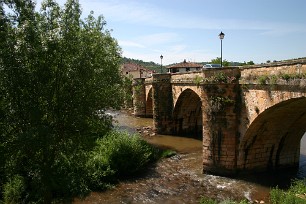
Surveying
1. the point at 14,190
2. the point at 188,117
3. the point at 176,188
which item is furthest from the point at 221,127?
the point at 188,117

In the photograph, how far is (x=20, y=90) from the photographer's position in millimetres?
9523

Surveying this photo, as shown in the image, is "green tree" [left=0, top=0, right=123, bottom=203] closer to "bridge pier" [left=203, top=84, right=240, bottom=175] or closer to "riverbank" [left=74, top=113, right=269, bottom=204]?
"riverbank" [left=74, top=113, right=269, bottom=204]

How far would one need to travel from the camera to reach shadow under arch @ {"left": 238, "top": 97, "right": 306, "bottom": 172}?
1545 cm

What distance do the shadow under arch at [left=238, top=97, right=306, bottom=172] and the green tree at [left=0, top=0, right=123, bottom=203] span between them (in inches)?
322

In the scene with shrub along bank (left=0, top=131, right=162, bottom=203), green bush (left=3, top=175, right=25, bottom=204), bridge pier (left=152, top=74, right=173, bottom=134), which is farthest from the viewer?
bridge pier (left=152, top=74, right=173, bottom=134)

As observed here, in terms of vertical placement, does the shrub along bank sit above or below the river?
above

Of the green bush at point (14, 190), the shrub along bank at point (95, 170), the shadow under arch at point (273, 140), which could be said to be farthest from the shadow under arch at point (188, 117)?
the green bush at point (14, 190)

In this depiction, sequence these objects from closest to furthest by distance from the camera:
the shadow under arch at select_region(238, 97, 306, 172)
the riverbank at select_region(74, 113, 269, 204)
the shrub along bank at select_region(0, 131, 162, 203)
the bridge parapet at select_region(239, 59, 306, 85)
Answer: the shrub along bank at select_region(0, 131, 162, 203), the bridge parapet at select_region(239, 59, 306, 85), the riverbank at select_region(74, 113, 269, 204), the shadow under arch at select_region(238, 97, 306, 172)

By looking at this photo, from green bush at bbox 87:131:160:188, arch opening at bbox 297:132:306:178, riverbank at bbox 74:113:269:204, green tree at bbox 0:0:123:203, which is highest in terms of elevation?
green tree at bbox 0:0:123:203

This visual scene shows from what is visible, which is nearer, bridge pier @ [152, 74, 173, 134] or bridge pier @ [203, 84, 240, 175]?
bridge pier @ [203, 84, 240, 175]

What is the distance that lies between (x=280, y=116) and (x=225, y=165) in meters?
3.84

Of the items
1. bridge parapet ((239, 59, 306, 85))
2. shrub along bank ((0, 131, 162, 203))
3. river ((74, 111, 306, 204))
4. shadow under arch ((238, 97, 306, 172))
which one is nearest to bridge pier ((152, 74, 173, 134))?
shrub along bank ((0, 131, 162, 203))

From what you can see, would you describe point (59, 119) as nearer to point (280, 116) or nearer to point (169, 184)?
point (169, 184)

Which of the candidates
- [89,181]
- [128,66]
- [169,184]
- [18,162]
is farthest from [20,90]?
[128,66]
